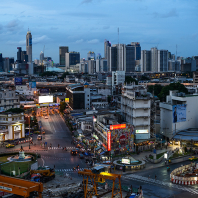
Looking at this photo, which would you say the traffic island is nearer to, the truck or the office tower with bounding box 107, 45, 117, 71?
the truck

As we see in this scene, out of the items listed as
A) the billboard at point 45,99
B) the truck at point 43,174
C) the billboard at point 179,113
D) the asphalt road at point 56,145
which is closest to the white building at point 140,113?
the billboard at point 179,113

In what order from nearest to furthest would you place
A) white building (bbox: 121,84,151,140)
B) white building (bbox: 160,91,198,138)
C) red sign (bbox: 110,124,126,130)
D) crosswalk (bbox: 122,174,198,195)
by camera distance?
crosswalk (bbox: 122,174,198,195) → red sign (bbox: 110,124,126,130) → white building (bbox: 121,84,151,140) → white building (bbox: 160,91,198,138)

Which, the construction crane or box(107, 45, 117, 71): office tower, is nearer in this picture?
the construction crane

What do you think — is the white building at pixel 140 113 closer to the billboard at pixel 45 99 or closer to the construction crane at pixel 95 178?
the construction crane at pixel 95 178

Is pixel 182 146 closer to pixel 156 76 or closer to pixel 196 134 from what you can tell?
pixel 196 134

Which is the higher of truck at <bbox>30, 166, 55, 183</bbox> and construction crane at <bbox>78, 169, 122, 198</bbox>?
construction crane at <bbox>78, 169, 122, 198</bbox>

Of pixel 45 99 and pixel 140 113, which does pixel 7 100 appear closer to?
pixel 45 99

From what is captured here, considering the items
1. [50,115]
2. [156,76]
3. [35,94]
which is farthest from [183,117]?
[156,76]

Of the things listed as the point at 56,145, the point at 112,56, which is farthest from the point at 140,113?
the point at 112,56

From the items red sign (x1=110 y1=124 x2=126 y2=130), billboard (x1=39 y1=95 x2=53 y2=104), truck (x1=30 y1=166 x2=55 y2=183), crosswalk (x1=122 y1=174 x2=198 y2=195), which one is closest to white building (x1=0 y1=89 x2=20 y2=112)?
billboard (x1=39 y1=95 x2=53 y2=104)
